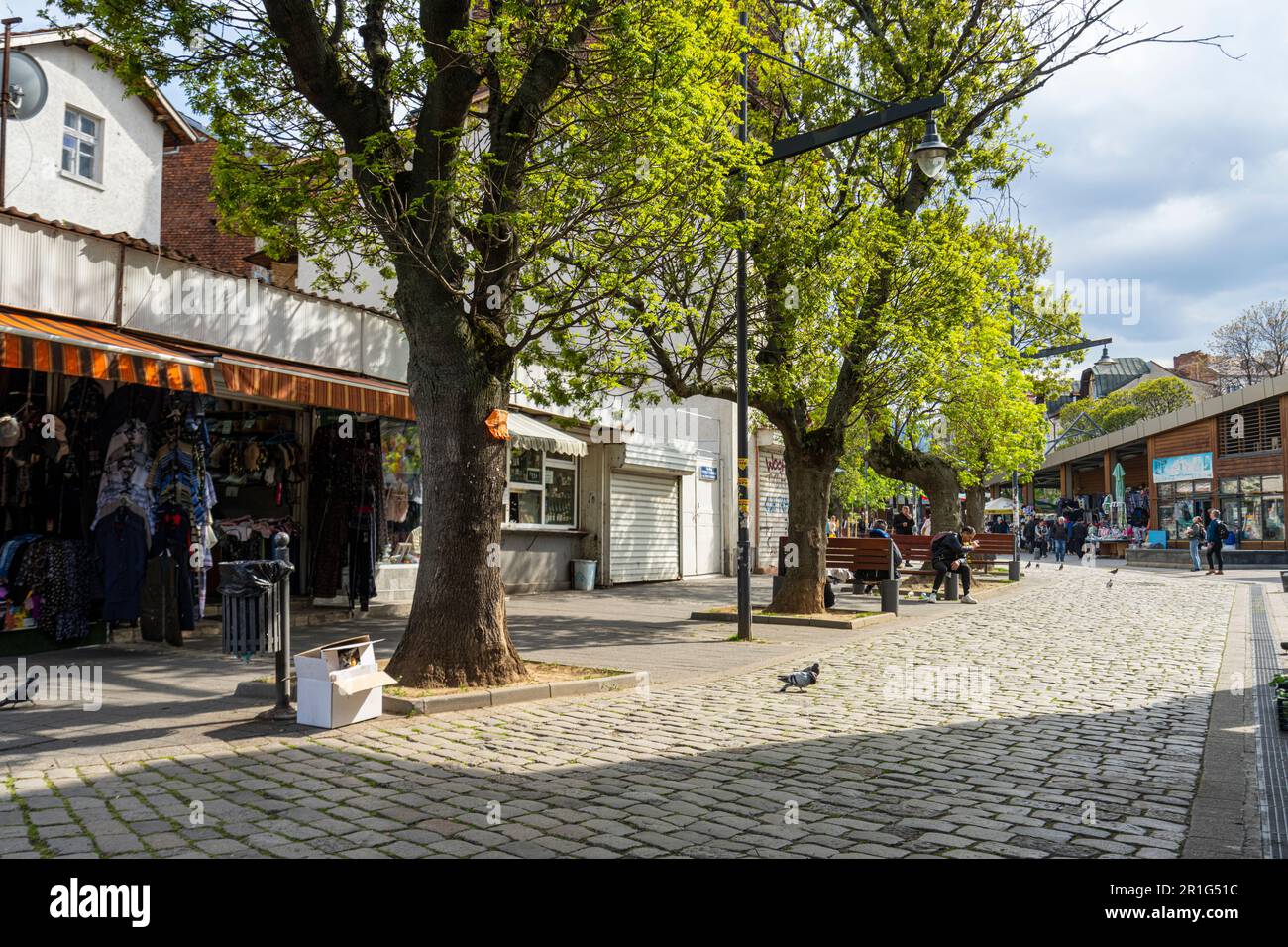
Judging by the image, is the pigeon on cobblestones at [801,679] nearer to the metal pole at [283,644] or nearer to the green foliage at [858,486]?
the metal pole at [283,644]

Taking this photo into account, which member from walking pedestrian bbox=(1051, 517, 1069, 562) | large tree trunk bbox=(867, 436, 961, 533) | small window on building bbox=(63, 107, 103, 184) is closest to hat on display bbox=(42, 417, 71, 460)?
small window on building bbox=(63, 107, 103, 184)

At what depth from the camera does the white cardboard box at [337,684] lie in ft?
22.6

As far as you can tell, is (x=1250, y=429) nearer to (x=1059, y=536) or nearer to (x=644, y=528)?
(x=1059, y=536)

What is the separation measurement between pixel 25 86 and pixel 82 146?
1517 mm

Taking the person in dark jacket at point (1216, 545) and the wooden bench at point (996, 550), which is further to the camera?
the person in dark jacket at point (1216, 545)

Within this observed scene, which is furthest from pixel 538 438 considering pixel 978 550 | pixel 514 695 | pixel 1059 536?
pixel 1059 536

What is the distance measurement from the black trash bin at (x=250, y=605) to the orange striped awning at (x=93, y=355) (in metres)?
3.28

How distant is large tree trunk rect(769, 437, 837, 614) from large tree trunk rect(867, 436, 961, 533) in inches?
336

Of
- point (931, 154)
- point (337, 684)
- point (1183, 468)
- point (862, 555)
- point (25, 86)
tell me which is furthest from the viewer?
point (1183, 468)

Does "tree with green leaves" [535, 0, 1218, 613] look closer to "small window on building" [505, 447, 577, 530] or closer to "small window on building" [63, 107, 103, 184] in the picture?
"small window on building" [505, 447, 577, 530]

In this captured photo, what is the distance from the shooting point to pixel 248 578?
6.89 meters

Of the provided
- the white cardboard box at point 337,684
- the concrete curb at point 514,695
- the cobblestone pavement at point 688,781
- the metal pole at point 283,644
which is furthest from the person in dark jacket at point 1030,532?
the metal pole at point 283,644

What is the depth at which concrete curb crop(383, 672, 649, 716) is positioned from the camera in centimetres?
743
